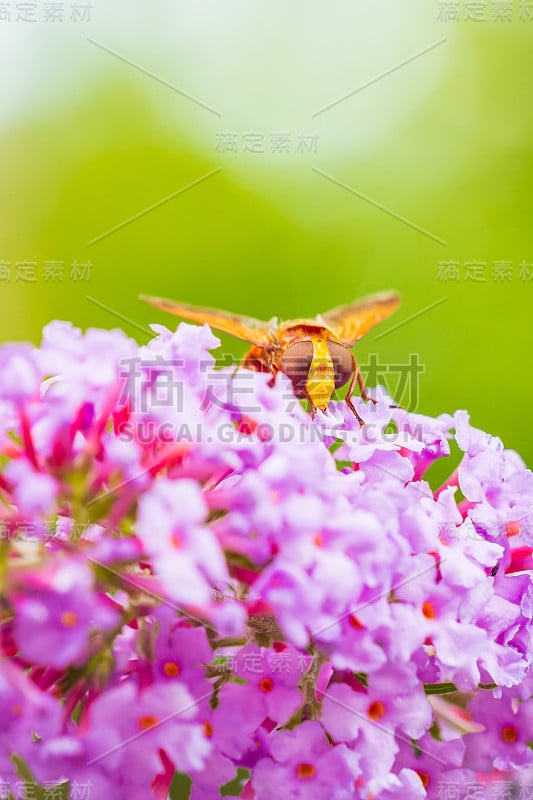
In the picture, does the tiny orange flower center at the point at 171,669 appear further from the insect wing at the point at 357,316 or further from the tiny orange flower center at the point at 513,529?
the insect wing at the point at 357,316

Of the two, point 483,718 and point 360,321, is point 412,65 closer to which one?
point 360,321

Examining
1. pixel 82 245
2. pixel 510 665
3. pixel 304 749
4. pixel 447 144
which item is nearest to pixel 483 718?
pixel 510 665

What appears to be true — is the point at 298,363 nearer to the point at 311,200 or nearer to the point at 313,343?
the point at 313,343

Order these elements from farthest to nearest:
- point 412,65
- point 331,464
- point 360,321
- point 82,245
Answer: point 412,65 < point 82,245 < point 360,321 < point 331,464

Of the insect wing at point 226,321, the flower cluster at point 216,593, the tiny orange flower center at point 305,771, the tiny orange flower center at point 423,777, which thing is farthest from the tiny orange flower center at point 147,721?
the insect wing at point 226,321

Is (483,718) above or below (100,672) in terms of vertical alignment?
below

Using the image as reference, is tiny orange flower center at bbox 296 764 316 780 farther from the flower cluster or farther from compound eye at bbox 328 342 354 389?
compound eye at bbox 328 342 354 389
